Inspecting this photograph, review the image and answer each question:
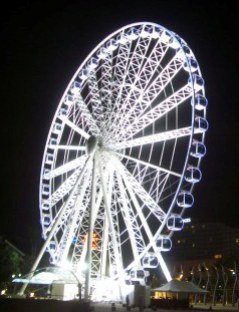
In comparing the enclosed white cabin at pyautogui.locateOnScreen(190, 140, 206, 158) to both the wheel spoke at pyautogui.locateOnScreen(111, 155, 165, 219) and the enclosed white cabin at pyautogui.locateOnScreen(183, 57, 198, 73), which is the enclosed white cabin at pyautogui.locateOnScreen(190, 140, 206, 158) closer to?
the wheel spoke at pyautogui.locateOnScreen(111, 155, 165, 219)

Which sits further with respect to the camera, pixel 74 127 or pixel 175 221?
pixel 74 127

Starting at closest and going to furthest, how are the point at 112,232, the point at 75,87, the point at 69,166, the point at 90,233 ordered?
the point at 112,232 → the point at 90,233 → the point at 69,166 → the point at 75,87

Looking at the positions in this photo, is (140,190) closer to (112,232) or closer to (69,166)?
(112,232)

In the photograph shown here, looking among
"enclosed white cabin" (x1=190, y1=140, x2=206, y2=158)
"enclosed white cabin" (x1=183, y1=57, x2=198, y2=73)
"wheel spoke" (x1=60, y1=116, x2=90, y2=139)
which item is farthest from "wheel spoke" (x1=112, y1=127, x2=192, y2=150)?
"enclosed white cabin" (x1=183, y1=57, x2=198, y2=73)

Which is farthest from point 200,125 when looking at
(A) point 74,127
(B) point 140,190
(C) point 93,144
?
(A) point 74,127

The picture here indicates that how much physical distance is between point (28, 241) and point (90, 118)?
4290 centimetres

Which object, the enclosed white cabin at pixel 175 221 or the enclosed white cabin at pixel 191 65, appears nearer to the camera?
the enclosed white cabin at pixel 175 221

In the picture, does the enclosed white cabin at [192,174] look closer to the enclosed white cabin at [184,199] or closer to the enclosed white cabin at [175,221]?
the enclosed white cabin at [184,199]

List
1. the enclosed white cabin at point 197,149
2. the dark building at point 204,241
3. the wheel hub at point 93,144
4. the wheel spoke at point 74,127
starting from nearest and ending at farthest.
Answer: the enclosed white cabin at point 197,149, the wheel hub at point 93,144, the wheel spoke at point 74,127, the dark building at point 204,241

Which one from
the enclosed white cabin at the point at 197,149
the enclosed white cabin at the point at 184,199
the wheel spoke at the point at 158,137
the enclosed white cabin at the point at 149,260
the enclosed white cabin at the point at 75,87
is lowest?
the enclosed white cabin at the point at 149,260

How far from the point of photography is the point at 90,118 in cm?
3462

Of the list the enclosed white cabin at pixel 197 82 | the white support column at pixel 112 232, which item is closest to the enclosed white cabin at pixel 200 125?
the enclosed white cabin at pixel 197 82

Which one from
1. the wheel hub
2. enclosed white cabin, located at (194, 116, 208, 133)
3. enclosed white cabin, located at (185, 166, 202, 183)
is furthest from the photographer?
the wheel hub

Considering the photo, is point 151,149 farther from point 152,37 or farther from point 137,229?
point 152,37
